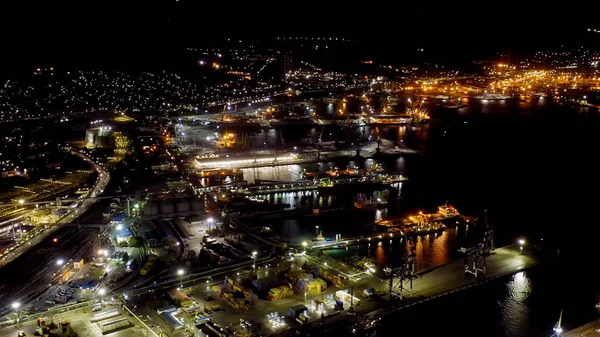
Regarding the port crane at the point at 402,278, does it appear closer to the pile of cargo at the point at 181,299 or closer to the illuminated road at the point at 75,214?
the pile of cargo at the point at 181,299

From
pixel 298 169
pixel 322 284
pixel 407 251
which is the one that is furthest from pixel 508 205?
pixel 322 284

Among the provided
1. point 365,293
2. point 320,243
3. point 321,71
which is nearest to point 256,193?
point 320,243

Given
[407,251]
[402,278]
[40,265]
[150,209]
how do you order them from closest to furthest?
[402,278] → [40,265] → [407,251] → [150,209]

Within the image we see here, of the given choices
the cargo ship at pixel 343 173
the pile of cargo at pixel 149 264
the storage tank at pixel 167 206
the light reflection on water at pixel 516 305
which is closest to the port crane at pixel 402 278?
the light reflection on water at pixel 516 305

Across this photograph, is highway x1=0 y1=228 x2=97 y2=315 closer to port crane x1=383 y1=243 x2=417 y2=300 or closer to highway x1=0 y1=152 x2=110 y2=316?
highway x1=0 y1=152 x2=110 y2=316

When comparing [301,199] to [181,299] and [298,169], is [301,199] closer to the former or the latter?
[298,169]

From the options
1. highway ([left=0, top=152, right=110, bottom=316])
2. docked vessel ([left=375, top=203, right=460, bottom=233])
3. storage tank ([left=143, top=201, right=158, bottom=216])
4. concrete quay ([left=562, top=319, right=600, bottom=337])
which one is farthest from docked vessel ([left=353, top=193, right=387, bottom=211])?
concrete quay ([left=562, top=319, right=600, bottom=337])

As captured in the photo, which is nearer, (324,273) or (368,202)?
(324,273)
